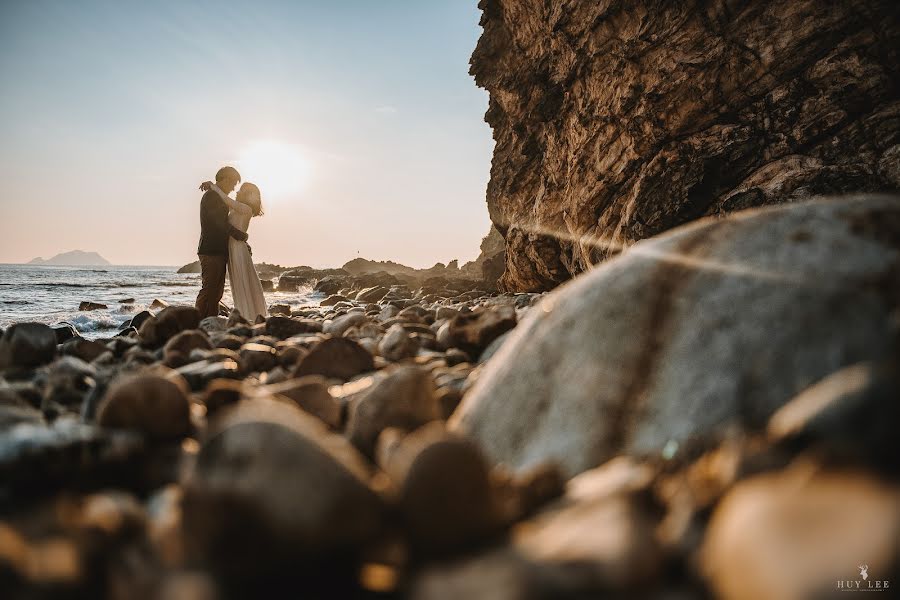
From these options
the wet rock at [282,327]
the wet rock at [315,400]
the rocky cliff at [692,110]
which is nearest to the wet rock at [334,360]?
the wet rock at [315,400]

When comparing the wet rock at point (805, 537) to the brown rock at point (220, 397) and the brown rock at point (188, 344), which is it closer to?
the brown rock at point (220, 397)

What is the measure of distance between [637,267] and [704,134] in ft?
23.8

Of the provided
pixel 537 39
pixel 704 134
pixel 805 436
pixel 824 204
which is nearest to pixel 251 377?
pixel 805 436

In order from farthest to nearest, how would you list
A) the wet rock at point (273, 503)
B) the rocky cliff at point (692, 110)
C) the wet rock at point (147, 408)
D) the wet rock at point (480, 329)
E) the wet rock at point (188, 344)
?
the rocky cliff at point (692, 110)
the wet rock at point (188, 344)
the wet rock at point (480, 329)
the wet rock at point (147, 408)
the wet rock at point (273, 503)

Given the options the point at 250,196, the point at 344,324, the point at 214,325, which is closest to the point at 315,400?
the point at 344,324

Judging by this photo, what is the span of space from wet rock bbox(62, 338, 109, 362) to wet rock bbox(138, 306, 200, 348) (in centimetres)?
33

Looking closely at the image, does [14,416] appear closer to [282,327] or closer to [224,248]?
[282,327]

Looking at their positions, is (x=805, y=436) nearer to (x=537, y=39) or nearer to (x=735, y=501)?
(x=735, y=501)

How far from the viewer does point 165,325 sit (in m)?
4.45

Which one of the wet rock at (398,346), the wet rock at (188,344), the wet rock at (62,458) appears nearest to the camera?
the wet rock at (62,458)

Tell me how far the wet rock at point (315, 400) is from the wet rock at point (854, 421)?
1.50 meters

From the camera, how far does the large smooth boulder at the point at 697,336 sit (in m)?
1.27

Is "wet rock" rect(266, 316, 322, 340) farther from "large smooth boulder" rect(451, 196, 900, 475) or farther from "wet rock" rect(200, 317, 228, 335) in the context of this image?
"large smooth boulder" rect(451, 196, 900, 475)

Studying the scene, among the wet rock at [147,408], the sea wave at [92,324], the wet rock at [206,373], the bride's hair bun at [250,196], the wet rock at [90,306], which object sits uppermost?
the bride's hair bun at [250,196]
